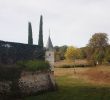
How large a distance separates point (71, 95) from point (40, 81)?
15.5 ft

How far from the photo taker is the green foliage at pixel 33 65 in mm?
30472

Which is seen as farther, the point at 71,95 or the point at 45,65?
the point at 45,65

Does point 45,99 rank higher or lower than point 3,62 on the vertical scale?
lower

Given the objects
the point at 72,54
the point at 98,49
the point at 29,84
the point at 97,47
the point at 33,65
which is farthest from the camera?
the point at 72,54

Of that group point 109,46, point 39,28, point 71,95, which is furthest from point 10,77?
point 109,46

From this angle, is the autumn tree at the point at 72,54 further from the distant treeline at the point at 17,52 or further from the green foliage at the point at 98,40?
the distant treeline at the point at 17,52

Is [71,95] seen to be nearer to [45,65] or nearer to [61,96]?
[61,96]

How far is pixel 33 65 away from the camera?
104 feet

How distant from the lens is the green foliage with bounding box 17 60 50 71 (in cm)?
3047

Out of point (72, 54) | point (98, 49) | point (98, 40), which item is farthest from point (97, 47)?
point (72, 54)

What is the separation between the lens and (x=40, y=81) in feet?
107

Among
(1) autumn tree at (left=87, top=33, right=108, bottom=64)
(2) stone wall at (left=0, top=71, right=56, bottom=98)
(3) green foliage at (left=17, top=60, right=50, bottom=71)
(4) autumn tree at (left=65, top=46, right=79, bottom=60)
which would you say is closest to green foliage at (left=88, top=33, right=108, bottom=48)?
(1) autumn tree at (left=87, top=33, right=108, bottom=64)

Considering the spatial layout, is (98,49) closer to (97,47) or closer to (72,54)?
(97,47)

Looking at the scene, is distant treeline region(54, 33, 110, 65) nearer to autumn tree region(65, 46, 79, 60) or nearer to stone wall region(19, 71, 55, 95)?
Answer: autumn tree region(65, 46, 79, 60)
